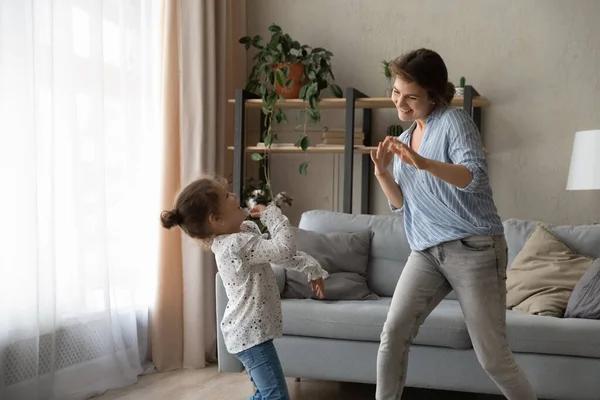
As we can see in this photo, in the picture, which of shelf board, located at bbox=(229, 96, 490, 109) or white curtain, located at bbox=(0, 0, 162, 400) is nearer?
white curtain, located at bbox=(0, 0, 162, 400)

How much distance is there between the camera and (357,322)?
3.15 meters

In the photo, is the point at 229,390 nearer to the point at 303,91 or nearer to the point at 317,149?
the point at 317,149

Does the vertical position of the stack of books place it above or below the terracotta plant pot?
below

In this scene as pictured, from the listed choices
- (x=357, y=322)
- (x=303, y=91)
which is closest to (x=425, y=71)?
(x=357, y=322)

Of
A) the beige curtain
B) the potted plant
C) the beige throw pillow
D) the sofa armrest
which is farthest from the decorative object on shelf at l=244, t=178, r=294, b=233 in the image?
the beige throw pillow

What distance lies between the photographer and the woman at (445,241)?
2270mm

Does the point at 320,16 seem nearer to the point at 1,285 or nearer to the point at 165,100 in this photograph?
the point at 165,100

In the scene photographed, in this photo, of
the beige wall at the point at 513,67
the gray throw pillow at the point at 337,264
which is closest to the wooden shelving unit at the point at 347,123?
the beige wall at the point at 513,67

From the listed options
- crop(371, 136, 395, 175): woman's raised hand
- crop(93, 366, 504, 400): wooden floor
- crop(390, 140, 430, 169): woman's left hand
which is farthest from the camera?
crop(93, 366, 504, 400): wooden floor

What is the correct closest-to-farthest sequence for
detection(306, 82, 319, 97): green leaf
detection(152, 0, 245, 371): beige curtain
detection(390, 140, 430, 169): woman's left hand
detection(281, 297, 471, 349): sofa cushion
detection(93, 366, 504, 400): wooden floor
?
1. detection(390, 140, 430, 169): woman's left hand
2. detection(281, 297, 471, 349): sofa cushion
3. detection(93, 366, 504, 400): wooden floor
4. detection(152, 0, 245, 371): beige curtain
5. detection(306, 82, 319, 97): green leaf

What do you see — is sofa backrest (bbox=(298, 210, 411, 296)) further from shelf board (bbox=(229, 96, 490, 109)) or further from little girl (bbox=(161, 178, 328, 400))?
little girl (bbox=(161, 178, 328, 400))

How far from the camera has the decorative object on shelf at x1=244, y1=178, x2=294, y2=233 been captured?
4.23 meters

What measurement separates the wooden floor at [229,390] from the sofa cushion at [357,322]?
0.41m

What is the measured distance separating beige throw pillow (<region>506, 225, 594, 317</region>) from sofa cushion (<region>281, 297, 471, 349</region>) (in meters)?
0.30
